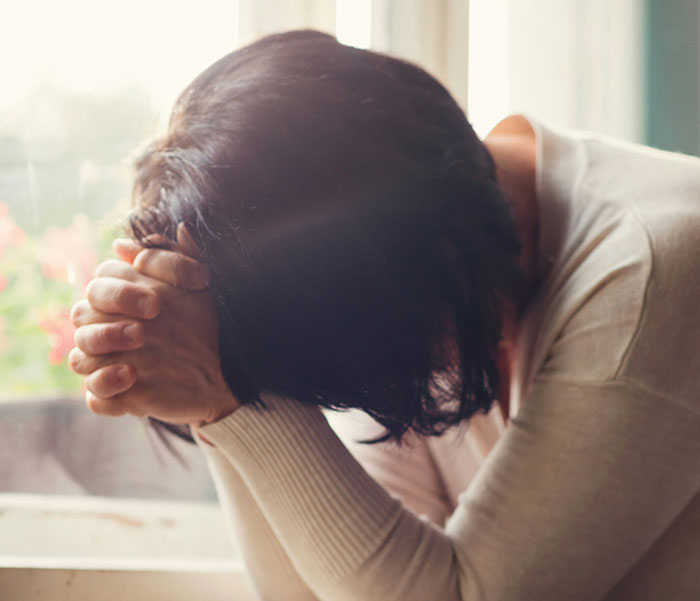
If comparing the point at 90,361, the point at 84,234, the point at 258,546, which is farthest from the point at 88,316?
the point at 84,234

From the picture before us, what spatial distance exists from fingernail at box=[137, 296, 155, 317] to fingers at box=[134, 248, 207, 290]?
0.02 meters

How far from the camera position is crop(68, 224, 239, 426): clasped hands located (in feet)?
2.02

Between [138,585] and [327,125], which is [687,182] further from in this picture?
[138,585]

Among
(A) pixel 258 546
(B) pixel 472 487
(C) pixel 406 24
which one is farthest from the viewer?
(C) pixel 406 24

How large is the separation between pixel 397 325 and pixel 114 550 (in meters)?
0.70

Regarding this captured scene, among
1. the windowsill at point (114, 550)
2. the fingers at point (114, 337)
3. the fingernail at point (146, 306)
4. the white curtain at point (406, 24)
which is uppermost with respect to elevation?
the white curtain at point (406, 24)

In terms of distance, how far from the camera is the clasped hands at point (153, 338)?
0.61 m

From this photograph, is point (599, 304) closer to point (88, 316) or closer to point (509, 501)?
point (509, 501)

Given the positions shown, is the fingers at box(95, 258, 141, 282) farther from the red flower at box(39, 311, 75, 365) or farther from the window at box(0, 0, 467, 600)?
the red flower at box(39, 311, 75, 365)

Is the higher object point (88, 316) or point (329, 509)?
point (88, 316)

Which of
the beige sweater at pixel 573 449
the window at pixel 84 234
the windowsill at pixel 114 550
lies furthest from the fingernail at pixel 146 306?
the windowsill at pixel 114 550

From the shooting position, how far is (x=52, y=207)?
3.41 feet

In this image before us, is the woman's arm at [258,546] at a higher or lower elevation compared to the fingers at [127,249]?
lower

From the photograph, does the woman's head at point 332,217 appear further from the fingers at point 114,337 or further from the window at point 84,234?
the window at point 84,234
